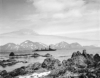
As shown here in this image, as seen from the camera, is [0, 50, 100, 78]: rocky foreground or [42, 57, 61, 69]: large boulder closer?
[0, 50, 100, 78]: rocky foreground

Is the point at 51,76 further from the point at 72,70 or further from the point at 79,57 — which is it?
the point at 79,57

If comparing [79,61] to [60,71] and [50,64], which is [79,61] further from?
[60,71]

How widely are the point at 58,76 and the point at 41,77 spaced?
1.91 m

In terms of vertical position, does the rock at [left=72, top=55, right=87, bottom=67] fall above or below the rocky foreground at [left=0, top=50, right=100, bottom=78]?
above

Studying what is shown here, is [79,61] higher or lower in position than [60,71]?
higher

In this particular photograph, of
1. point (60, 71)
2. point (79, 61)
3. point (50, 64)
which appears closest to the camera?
point (60, 71)

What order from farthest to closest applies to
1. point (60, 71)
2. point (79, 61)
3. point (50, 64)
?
1. point (50, 64)
2. point (79, 61)
3. point (60, 71)

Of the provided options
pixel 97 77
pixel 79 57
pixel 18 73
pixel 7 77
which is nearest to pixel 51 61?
pixel 79 57

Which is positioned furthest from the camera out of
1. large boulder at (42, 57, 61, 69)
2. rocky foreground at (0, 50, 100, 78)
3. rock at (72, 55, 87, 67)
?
large boulder at (42, 57, 61, 69)

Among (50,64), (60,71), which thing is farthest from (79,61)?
(60,71)

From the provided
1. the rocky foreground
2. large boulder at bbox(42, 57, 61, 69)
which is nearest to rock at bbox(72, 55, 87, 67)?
the rocky foreground

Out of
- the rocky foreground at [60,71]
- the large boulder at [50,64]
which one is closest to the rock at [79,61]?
the rocky foreground at [60,71]

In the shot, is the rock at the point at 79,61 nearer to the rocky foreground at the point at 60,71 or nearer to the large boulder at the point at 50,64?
the rocky foreground at the point at 60,71

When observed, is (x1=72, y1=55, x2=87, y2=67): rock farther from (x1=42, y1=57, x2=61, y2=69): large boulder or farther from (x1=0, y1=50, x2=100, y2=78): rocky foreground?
(x1=42, y1=57, x2=61, y2=69): large boulder
